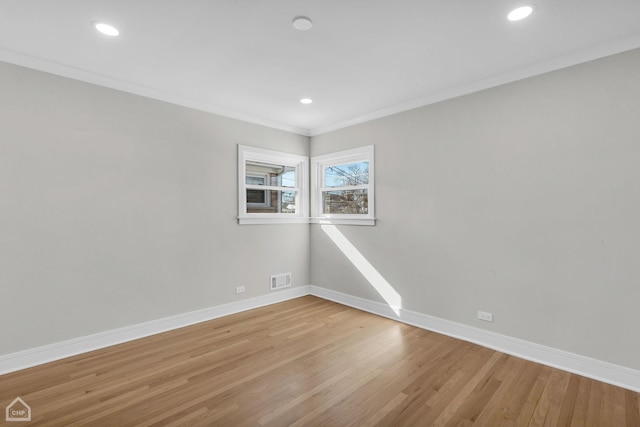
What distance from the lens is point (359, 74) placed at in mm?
2980

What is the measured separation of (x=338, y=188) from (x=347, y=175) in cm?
25

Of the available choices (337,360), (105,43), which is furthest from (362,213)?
(105,43)

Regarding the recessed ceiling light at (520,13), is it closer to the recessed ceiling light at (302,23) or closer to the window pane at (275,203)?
the recessed ceiling light at (302,23)

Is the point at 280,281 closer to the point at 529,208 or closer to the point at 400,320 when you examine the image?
the point at 400,320

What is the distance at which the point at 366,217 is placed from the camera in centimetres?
416

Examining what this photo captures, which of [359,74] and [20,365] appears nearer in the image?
[20,365]

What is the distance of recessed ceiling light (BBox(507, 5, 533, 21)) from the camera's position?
6.62 ft

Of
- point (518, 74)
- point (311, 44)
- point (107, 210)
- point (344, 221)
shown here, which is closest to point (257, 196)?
point (344, 221)

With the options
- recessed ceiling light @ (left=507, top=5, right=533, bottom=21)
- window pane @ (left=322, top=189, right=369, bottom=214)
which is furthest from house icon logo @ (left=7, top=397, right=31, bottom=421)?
recessed ceiling light @ (left=507, top=5, right=533, bottom=21)

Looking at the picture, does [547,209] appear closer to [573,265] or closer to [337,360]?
[573,265]

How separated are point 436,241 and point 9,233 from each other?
13.4ft

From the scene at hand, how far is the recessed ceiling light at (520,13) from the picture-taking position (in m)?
2.02

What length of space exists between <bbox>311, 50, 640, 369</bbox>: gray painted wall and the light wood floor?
1.49 feet

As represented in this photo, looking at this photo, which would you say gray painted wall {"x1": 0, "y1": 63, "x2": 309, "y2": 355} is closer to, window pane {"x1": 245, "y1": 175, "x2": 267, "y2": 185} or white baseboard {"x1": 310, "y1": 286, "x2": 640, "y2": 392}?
window pane {"x1": 245, "y1": 175, "x2": 267, "y2": 185}
